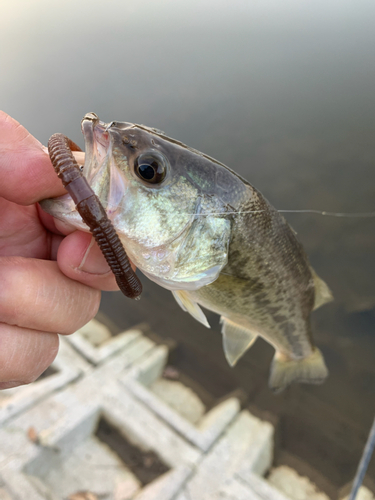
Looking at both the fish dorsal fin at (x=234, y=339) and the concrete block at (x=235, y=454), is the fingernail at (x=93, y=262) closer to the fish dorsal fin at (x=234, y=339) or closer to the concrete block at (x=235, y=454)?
the fish dorsal fin at (x=234, y=339)

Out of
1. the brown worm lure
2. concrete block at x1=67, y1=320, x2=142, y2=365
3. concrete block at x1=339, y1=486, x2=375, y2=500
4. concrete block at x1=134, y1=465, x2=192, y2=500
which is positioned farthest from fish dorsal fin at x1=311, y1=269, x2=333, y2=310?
concrete block at x1=67, y1=320, x2=142, y2=365

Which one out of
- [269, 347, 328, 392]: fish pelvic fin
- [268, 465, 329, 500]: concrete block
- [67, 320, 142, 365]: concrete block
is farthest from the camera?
[67, 320, 142, 365]: concrete block

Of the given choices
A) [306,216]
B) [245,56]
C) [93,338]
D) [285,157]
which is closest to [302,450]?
[93,338]

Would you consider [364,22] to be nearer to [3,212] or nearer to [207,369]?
[207,369]

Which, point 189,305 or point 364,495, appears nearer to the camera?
point 189,305

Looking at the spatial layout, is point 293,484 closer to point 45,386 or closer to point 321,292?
point 321,292

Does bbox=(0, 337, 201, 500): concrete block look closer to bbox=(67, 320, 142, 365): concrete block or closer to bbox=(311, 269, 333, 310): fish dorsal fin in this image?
bbox=(67, 320, 142, 365): concrete block

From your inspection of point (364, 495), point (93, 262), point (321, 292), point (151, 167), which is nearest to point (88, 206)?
point (151, 167)
